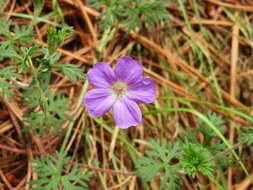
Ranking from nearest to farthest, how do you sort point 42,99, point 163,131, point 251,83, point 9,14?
point 42,99
point 9,14
point 163,131
point 251,83

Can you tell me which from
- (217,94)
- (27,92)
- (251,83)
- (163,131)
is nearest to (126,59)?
(27,92)

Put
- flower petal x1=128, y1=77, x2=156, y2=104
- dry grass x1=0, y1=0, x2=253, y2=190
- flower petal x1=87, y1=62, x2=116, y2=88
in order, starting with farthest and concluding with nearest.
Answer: dry grass x1=0, y1=0, x2=253, y2=190
flower petal x1=128, y1=77, x2=156, y2=104
flower petal x1=87, y1=62, x2=116, y2=88

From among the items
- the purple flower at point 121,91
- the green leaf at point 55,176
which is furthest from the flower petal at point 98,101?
the green leaf at point 55,176

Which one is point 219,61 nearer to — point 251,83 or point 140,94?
point 251,83

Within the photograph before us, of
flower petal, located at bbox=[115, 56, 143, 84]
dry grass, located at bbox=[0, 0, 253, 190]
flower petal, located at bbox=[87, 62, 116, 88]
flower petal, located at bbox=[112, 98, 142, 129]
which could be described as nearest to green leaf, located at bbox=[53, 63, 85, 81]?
flower petal, located at bbox=[87, 62, 116, 88]

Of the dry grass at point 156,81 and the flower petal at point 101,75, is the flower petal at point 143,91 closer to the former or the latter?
the flower petal at point 101,75

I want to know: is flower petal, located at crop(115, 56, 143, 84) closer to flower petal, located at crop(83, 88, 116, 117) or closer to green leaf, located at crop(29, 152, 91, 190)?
flower petal, located at crop(83, 88, 116, 117)
